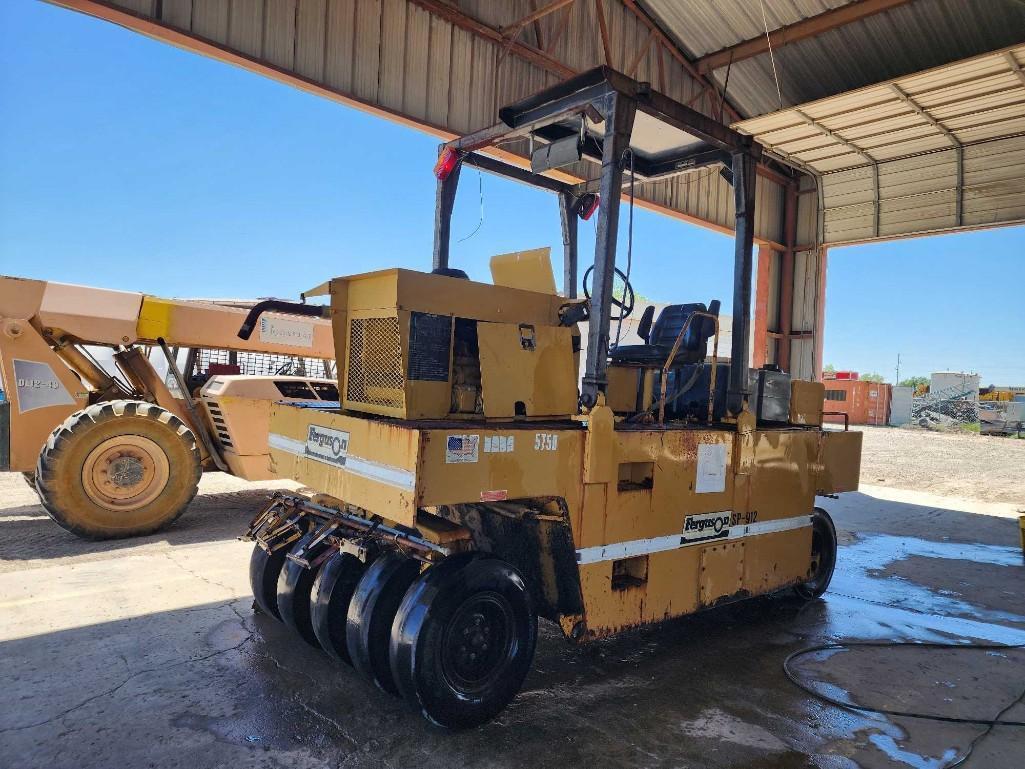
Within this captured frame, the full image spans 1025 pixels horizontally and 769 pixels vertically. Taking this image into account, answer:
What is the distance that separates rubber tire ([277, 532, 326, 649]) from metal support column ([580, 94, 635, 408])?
6.01 ft

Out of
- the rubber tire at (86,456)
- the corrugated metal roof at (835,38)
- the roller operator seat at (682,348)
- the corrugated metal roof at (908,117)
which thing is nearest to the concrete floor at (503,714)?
the rubber tire at (86,456)

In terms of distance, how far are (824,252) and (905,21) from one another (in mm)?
5333

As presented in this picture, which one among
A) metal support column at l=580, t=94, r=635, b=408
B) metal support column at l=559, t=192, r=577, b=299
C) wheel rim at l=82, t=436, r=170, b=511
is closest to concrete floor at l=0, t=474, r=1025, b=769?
wheel rim at l=82, t=436, r=170, b=511

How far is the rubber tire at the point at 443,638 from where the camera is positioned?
122 inches

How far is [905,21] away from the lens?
389 inches

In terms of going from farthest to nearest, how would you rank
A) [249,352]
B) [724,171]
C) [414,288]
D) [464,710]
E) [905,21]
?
[905,21] < [249,352] < [724,171] < [414,288] < [464,710]

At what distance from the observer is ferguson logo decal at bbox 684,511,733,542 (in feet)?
13.9

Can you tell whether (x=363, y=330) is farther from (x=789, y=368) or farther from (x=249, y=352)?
(x=789, y=368)

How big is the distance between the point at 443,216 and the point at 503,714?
3.22 meters

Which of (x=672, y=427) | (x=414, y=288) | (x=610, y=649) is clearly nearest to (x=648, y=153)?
(x=672, y=427)

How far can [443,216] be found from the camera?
494 centimetres

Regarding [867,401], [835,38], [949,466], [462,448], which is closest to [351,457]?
[462,448]

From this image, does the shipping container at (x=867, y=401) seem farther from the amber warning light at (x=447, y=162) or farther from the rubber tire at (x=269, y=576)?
the rubber tire at (x=269, y=576)

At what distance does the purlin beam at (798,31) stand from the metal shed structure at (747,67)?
0.09 ft
